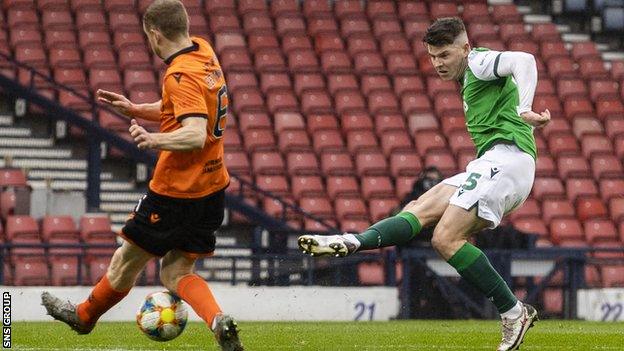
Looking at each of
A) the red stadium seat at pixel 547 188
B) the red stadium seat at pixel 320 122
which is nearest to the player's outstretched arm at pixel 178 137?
the red stadium seat at pixel 320 122

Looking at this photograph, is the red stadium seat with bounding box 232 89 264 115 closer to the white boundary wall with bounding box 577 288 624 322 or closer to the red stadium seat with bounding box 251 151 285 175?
the red stadium seat with bounding box 251 151 285 175

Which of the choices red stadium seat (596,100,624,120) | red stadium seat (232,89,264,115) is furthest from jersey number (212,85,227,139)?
red stadium seat (596,100,624,120)

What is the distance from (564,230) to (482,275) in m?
11.6

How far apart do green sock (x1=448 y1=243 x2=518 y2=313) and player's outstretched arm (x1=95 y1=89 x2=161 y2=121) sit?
1.92 metres

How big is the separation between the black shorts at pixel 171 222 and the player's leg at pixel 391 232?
559 millimetres

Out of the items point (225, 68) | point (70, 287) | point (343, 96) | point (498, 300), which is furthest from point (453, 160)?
point (498, 300)

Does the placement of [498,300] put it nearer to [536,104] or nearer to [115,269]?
[115,269]

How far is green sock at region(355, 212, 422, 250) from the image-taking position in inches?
323

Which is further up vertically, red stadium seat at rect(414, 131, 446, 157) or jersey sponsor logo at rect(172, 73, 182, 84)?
jersey sponsor logo at rect(172, 73, 182, 84)

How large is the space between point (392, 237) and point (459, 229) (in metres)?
0.39

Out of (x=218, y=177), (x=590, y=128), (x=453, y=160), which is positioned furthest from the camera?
(x=590, y=128)

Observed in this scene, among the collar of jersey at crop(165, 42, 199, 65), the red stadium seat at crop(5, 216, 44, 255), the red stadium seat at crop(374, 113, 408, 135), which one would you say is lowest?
the red stadium seat at crop(5, 216, 44, 255)

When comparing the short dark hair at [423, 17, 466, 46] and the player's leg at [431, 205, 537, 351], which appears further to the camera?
the short dark hair at [423, 17, 466, 46]

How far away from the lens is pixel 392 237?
827 centimetres
